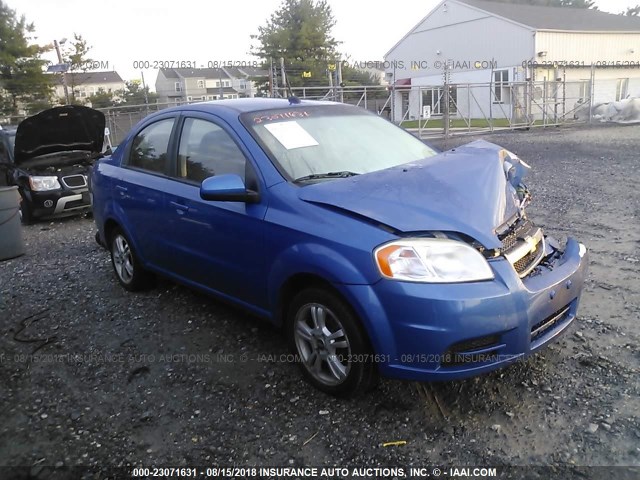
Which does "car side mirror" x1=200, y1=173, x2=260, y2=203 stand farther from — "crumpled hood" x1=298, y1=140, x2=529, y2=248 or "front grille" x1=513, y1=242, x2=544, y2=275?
"front grille" x1=513, y1=242, x2=544, y2=275

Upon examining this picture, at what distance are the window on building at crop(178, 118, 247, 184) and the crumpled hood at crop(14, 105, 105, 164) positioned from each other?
4.90 m

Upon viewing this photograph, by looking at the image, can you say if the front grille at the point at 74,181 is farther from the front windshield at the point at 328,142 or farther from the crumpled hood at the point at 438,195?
the crumpled hood at the point at 438,195

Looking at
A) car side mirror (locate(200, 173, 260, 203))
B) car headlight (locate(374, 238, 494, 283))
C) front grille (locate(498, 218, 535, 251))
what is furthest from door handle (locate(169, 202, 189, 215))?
front grille (locate(498, 218, 535, 251))

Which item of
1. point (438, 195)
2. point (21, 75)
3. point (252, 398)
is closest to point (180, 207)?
point (252, 398)

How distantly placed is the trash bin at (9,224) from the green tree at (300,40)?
107ft

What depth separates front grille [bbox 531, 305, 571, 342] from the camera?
293 centimetres

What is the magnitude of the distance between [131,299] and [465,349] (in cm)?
340

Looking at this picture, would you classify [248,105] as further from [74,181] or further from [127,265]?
[74,181]

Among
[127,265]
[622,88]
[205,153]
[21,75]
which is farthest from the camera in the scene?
[622,88]

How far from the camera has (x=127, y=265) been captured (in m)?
5.12

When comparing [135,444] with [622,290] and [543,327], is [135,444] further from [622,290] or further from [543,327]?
[622,290]

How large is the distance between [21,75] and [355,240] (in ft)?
92.0

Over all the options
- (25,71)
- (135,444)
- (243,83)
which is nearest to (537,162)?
(135,444)

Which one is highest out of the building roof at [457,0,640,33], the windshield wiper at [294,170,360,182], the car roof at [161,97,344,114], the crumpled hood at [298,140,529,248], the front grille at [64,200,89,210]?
the building roof at [457,0,640,33]
